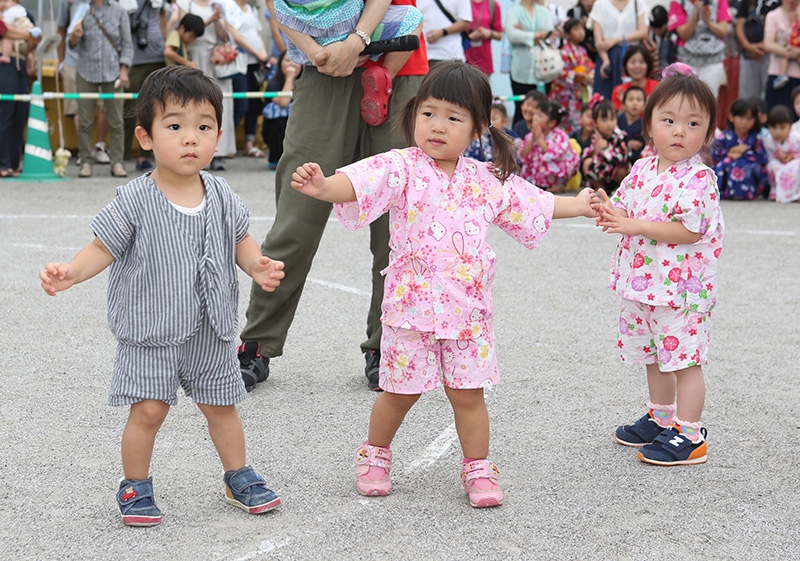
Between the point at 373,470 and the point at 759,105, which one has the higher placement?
the point at 759,105

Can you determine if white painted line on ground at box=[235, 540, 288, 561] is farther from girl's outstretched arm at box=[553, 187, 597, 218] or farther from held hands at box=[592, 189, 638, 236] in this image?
held hands at box=[592, 189, 638, 236]

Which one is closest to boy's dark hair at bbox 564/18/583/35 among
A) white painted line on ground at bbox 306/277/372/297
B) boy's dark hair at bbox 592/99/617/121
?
boy's dark hair at bbox 592/99/617/121

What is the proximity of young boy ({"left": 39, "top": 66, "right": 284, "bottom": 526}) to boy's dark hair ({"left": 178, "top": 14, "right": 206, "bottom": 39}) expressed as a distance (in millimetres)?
8811

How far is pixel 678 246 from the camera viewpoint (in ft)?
12.1

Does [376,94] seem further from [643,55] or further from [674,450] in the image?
[643,55]

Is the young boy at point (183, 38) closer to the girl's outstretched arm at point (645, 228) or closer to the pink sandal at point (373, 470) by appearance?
the girl's outstretched arm at point (645, 228)

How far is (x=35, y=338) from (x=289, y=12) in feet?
6.59

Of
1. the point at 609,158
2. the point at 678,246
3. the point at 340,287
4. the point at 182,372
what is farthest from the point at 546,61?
the point at 182,372

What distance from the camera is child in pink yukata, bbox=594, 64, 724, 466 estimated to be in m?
3.66

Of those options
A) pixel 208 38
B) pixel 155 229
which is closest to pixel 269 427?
pixel 155 229

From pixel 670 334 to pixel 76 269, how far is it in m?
1.91

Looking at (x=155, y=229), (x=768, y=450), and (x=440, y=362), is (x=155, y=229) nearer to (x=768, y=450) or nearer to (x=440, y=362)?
(x=440, y=362)

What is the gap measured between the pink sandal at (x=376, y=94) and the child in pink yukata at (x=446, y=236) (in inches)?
32.6

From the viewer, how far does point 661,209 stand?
3689 millimetres
